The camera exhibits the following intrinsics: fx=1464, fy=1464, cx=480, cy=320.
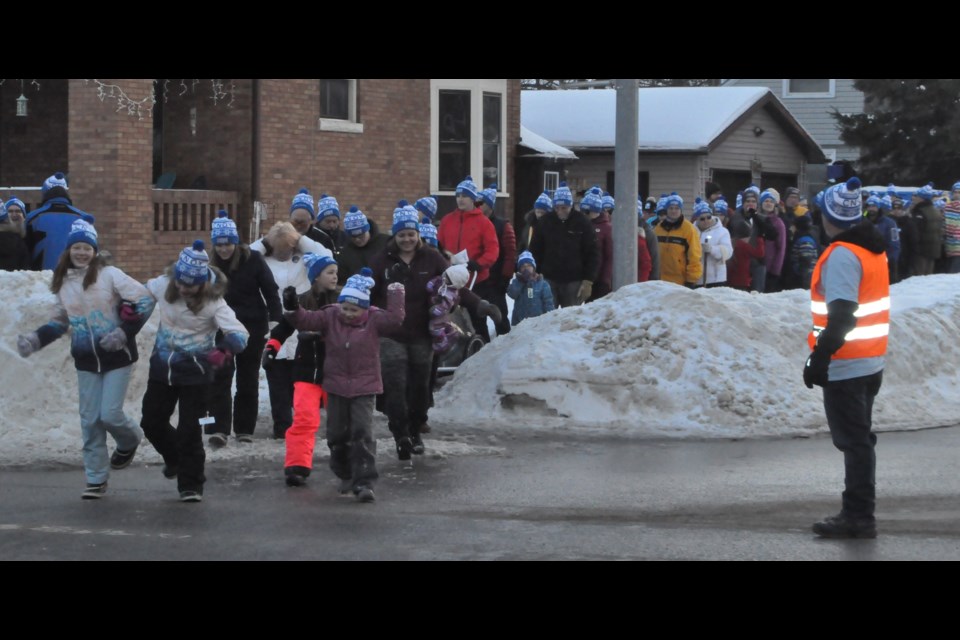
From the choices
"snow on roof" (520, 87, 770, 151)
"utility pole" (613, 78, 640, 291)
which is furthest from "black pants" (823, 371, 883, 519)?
"snow on roof" (520, 87, 770, 151)

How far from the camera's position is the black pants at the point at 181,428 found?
357 inches

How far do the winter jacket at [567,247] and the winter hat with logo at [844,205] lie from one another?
750cm

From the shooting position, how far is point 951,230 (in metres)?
23.7

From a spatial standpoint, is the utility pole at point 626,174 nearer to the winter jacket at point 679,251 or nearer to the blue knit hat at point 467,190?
the blue knit hat at point 467,190

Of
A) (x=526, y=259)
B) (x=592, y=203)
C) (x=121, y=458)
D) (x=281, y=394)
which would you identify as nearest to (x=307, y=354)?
(x=121, y=458)

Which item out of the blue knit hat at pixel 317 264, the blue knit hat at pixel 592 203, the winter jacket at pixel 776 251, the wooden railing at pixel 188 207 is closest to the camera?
the blue knit hat at pixel 317 264

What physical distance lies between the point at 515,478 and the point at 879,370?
9.57ft

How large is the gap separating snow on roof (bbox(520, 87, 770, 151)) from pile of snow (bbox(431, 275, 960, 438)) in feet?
65.5

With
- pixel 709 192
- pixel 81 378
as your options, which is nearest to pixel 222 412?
pixel 81 378

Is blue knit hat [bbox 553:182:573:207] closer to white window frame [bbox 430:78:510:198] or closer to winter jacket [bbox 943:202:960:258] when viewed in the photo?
white window frame [bbox 430:78:510:198]

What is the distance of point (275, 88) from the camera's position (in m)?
21.0

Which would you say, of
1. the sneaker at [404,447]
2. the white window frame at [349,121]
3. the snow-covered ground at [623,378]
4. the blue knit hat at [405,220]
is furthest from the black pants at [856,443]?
the white window frame at [349,121]

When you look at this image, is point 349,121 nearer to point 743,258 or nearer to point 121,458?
point 743,258

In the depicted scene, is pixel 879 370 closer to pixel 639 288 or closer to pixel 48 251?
pixel 639 288
